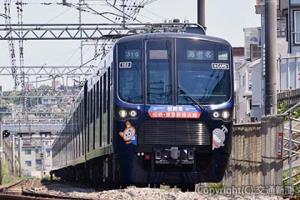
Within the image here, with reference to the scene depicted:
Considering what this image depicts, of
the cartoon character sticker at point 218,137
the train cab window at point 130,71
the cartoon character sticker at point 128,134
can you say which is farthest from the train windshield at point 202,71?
the cartoon character sticker at point 128,134

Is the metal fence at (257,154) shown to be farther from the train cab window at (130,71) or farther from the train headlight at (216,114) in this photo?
the train cab window at (130,71)

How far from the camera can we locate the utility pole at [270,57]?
65.7 ft

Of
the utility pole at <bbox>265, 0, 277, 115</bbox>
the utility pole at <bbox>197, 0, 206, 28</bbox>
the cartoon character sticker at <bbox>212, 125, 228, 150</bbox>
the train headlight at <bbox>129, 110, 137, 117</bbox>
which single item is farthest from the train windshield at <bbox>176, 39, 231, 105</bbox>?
the utility pole at <bbox>197, 0, 206, 28</bbox>

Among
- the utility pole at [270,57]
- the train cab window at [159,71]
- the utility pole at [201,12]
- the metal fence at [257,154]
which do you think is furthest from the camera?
the utility pole at [201,12]

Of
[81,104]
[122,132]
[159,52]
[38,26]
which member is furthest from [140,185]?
[38,26]

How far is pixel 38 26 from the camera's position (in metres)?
35.6

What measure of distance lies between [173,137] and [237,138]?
5307mm

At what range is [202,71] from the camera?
694 inches

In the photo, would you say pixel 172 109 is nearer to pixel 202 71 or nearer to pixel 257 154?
pixel 202 71

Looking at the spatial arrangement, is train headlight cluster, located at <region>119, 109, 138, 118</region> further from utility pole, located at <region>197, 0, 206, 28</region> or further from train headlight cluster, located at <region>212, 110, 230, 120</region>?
utility pole, located at <region>197, 0, 206, 28</region>

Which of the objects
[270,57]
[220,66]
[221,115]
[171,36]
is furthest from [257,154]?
[171,36]

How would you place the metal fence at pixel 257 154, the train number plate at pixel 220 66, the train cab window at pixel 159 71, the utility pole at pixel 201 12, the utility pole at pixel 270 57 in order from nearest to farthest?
1. the train cab window at pixel 159 71
2. the train number plate at pixel 220 66
3. the metal fence at pixel 257 154
4. the utility pole at pixel 270 57
5. the utility pole at pixel 201 12

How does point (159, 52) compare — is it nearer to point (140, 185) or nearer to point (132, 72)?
point (132, 72)

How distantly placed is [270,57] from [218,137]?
3538mm
